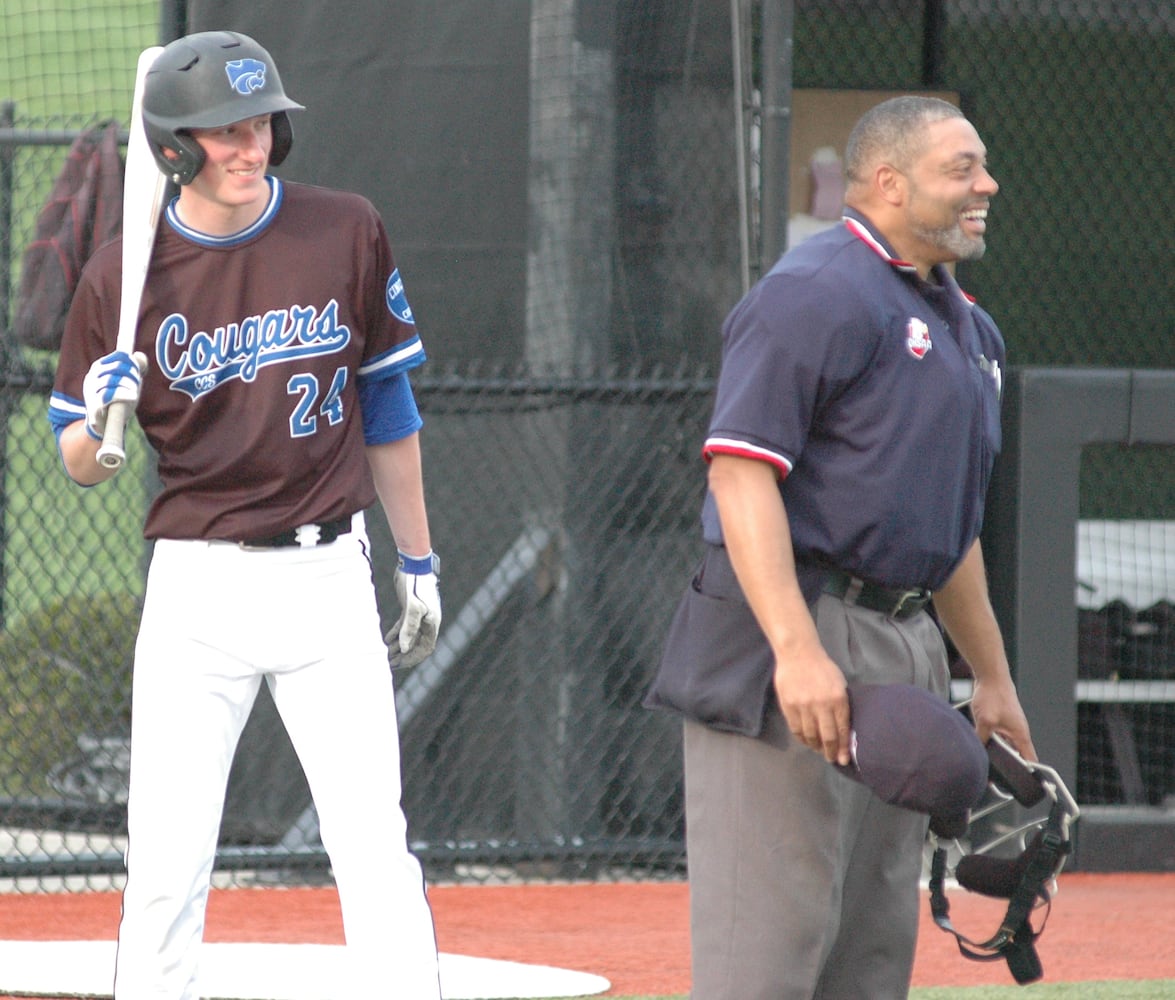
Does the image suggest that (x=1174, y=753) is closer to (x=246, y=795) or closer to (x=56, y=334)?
(x=246, y=795)

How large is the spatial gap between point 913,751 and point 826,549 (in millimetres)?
356

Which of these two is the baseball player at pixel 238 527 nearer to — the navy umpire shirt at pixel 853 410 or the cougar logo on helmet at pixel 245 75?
the cougar logo on helmet at pixel 245 75

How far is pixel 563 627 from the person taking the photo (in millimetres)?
6578

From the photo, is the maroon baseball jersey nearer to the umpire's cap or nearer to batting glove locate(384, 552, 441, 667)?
batting glove locate(384, 552, 441, 667)

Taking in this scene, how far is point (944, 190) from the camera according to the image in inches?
123

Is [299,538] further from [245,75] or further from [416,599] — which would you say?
[245,75]

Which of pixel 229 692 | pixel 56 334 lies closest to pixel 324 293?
pixel 229 692

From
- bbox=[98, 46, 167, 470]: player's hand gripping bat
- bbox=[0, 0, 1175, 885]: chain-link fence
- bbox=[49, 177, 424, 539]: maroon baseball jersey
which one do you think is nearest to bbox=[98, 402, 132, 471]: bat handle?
bbox=[98, 46, 167, 470]: player's hand gripping bat

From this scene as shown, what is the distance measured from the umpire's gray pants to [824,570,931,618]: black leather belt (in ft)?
0.05

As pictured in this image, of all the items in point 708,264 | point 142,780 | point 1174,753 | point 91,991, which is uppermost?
point 708,264

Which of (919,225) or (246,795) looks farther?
(246,795)

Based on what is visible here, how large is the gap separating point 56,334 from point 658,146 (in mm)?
2165

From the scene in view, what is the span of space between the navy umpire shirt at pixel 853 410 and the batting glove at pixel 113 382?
1.10m

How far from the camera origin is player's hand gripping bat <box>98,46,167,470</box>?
3492 mm
